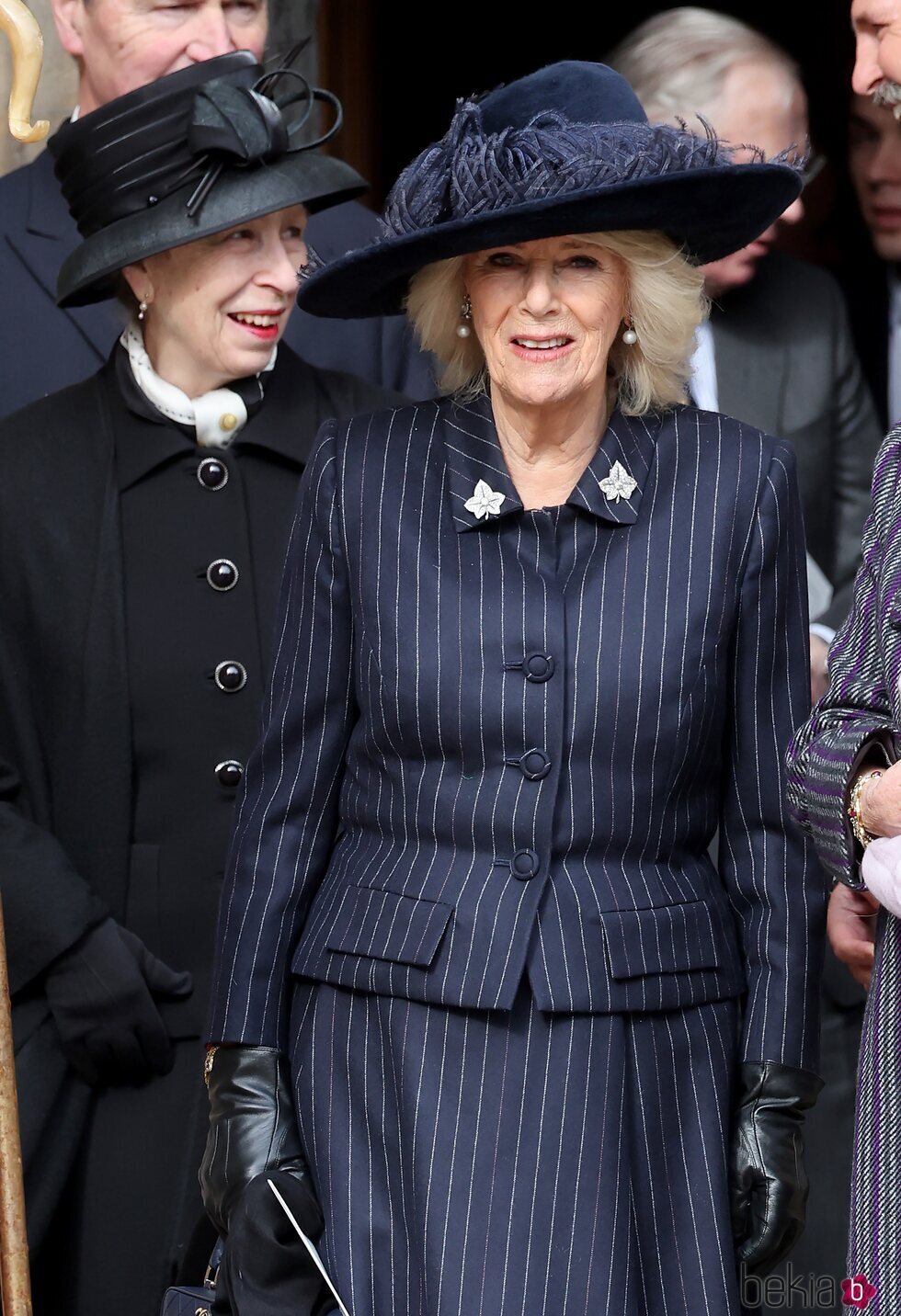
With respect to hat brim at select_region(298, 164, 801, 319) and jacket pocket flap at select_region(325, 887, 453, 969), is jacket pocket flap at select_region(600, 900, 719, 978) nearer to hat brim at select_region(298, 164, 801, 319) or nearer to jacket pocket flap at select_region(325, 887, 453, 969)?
jacket pocket flap at select_region(325, 887, 453, 969)

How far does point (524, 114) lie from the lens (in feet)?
8.72

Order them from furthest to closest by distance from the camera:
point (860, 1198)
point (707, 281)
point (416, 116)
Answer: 1. point (416, 116)
2. point (707, 281)
3. point (860, 1198)

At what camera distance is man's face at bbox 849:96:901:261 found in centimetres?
459

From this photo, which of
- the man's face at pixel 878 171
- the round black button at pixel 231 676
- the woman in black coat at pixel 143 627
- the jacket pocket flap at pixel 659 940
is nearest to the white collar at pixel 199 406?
the woman in black coat at pixel 143 627

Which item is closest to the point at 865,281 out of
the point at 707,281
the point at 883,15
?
the point at 707,281

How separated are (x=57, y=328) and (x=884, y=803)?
2118 millimetres

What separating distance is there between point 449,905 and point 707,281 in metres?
2.09

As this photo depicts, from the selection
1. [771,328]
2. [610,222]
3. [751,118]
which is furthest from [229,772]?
[751,118]

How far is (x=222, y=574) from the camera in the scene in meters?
3.50

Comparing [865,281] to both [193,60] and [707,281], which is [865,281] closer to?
[707,281]

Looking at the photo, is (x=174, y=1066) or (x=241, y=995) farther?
(x=174, y=1066)

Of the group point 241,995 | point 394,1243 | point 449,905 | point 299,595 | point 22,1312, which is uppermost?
point 299,595

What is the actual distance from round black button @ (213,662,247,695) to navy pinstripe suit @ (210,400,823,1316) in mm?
672

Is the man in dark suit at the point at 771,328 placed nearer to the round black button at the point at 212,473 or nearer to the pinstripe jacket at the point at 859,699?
the round black button at the point at 212,473
